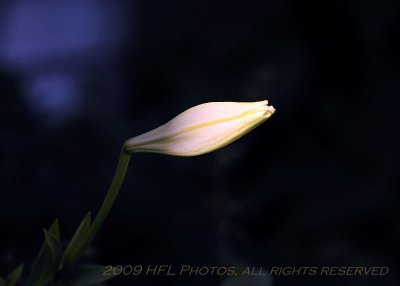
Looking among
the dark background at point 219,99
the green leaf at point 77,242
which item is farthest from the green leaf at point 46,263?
the dark background at point 219,99

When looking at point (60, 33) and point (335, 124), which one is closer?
point (335, 124)

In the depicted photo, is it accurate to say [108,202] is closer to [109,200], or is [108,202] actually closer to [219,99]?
[109,200]

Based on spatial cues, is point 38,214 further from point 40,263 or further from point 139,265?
point 40,263

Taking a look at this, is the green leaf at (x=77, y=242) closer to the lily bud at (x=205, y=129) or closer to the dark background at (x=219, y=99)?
the lily bud at (x=205, y=129)

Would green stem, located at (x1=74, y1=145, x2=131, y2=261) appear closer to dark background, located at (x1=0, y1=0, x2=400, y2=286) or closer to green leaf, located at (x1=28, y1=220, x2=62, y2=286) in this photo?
green leaf, located at (x1=28, y1=220, x2=62, y2=286)

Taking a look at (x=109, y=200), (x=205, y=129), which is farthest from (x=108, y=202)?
(x=205, y=129)

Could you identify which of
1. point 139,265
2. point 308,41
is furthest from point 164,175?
point 308,41
